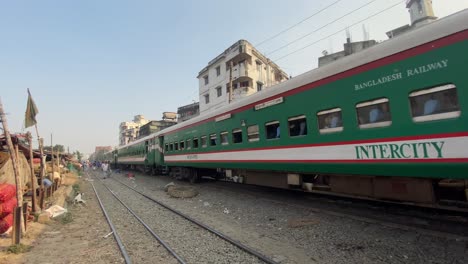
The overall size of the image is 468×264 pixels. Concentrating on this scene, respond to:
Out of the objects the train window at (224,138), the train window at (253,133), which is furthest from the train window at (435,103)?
the train window at (224,138)

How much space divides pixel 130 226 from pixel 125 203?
12.7 ft

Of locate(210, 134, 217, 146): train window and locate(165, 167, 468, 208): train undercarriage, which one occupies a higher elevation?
locate(210, 134, 217, 146): train window

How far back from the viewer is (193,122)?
13.9 metres

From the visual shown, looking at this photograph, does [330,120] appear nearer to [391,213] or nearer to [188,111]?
[391,213]

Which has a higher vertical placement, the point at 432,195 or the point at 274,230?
the point at 432,195

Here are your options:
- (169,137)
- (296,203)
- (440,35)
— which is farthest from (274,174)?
(169,137)

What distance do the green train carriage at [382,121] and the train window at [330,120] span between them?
2 cm

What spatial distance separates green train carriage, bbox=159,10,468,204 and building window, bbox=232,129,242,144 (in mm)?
1240

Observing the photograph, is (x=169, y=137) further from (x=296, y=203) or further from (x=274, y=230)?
(x=274, y=230)

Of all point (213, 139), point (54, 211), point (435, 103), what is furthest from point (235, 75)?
point (435, 103)

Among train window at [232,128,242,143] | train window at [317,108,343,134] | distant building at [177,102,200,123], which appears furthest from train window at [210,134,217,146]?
distant building at [177,102,200,123]

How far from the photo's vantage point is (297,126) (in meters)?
7.09

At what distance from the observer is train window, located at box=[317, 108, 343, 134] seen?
5883 millimetres

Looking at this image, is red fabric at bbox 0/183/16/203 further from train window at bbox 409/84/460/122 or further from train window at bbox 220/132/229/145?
train window at bbox 409/84/460/122
